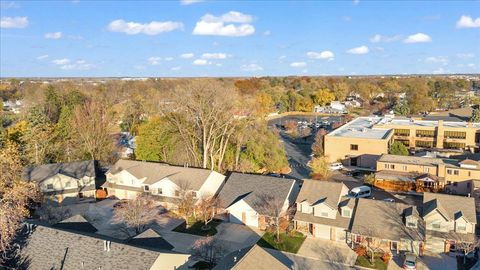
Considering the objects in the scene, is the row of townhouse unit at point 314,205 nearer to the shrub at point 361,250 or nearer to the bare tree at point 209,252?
the shrub at point 361,250

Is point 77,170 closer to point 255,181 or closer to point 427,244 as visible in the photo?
point 255,181

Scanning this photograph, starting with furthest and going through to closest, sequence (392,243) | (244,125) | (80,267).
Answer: (244,125) < (392,243) < (80,267)

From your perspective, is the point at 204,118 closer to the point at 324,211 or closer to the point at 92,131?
the point at 92,131

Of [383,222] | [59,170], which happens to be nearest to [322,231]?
[383,222]

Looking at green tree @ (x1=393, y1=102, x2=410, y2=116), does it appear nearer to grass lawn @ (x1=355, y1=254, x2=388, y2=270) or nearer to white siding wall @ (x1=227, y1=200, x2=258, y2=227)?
white siding wall @ (x1=227, y1=200, x2=258, y2=227)

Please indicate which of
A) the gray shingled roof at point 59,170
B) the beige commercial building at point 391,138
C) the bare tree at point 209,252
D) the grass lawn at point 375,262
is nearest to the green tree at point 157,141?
the gray shingled roof at point 59,170

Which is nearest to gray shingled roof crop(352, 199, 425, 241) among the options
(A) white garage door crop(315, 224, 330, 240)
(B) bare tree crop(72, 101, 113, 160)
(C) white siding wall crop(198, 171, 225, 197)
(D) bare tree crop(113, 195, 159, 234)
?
Result: (A) white garage door crop(315, 224, 330, 240)

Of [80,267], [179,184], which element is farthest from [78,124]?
[80,267]
